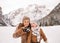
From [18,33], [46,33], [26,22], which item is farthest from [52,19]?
[18,33]

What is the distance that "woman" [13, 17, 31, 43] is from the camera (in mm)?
1545

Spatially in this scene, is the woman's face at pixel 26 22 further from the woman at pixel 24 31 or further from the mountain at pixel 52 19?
the mountain at pixel 52 19

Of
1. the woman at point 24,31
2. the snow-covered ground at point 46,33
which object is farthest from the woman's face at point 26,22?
the snow-covered ground at point 46,33

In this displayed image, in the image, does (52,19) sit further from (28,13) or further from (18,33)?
(18,33)

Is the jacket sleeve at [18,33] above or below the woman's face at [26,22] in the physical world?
below

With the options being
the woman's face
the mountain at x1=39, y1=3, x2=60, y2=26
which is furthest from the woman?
the mountain at x1=39, y1=3, x2=60, y2=26

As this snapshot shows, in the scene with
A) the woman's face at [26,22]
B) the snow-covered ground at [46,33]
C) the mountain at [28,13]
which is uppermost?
the mountain at [28,13]

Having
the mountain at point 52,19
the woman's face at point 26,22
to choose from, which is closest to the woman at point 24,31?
the woman's face at point 26,22

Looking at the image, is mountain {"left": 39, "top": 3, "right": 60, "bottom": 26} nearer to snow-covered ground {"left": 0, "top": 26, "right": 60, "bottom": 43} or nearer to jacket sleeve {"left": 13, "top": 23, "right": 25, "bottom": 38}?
Answer: snow-covered ground {"left": 0, "top": 26, "right": 60, "bottom": 43}

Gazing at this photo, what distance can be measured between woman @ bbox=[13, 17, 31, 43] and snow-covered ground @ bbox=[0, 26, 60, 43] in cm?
5

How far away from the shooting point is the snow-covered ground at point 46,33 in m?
1.57

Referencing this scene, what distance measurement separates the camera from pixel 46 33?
1.57 m

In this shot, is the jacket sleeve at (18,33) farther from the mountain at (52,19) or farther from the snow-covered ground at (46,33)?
the mountain at (52,19)

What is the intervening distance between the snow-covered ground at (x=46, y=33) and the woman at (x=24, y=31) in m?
0.05
